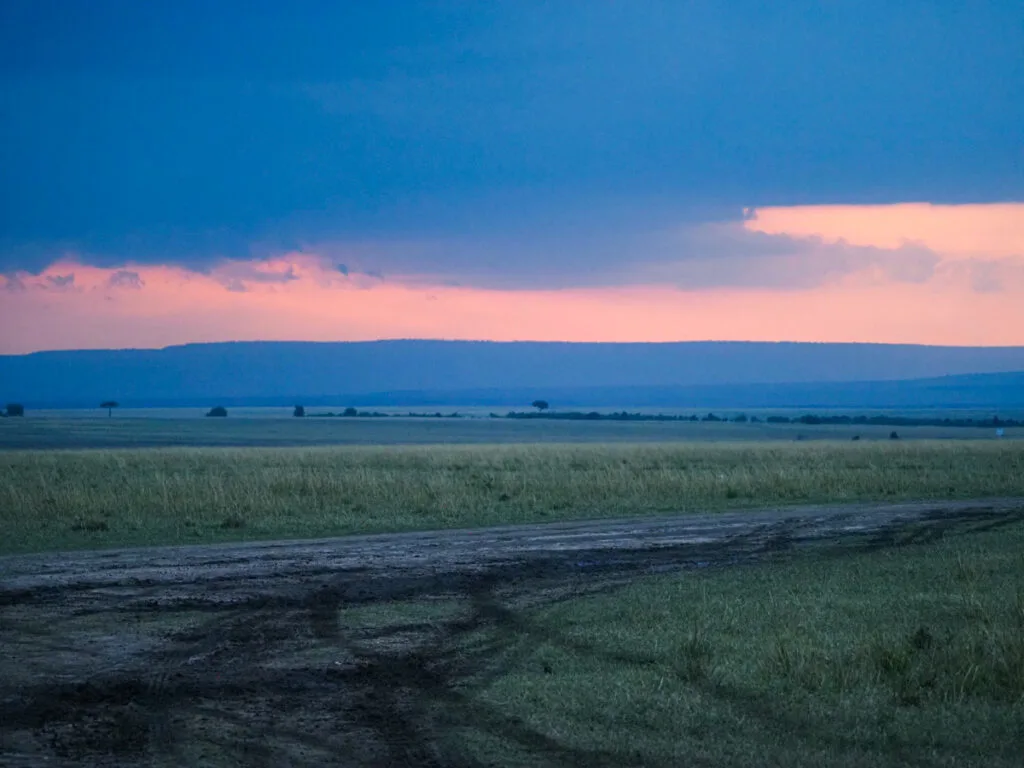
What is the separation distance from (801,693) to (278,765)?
14.0ft

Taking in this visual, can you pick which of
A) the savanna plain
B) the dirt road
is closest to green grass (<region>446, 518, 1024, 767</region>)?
the savanna plain

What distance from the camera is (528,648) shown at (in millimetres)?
11570

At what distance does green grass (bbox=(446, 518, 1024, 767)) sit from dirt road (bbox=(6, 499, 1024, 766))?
0.37m

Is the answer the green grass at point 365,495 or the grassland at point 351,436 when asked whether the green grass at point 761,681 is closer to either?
the green grass at point 365,495

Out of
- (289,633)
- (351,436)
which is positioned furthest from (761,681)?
(351,436)

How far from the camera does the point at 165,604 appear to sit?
47.1ft

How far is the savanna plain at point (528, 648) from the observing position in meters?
8.33

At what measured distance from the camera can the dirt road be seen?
27.4ft

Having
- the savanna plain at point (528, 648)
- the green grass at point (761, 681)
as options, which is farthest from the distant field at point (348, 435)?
the green grass at point (761, 681)

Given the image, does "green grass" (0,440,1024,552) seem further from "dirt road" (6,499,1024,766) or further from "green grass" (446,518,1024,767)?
"green grass" (446,518,1024,767)

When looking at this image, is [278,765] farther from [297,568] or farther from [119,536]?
[119,536]

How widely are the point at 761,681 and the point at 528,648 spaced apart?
241 centimetres

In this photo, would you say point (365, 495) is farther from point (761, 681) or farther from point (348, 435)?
point (348, 435)

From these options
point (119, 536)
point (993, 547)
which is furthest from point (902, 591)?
point (119, 536)
